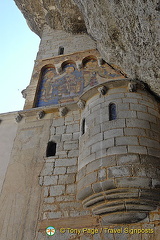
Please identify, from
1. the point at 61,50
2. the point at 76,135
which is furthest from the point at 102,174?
the point at 61,50

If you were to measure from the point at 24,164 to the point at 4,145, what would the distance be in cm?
89

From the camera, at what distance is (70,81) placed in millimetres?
6809

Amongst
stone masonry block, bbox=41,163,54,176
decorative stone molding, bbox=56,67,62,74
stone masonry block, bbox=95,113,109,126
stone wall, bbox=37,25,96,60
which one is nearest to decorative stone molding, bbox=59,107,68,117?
stone masonry block, bbox=95,113,109,126

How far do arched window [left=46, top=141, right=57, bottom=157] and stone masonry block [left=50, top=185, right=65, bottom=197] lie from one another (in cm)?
83

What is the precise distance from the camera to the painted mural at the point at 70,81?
21.0 feet

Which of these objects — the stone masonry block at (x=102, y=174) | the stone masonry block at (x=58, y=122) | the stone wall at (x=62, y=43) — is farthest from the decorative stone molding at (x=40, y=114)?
the stone wall at (x=62, y=43)

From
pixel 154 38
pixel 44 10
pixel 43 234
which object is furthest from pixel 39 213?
pixel 44 10

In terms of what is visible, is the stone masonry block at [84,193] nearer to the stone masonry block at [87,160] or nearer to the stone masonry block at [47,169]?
the stone masonry block at [87,160]

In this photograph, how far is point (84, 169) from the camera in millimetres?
4105

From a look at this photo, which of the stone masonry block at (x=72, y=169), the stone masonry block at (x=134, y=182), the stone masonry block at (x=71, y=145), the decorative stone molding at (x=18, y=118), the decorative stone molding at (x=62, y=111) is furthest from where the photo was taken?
the decorative stone molding at (x=18, y=118)

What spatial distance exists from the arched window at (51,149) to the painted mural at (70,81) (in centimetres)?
148

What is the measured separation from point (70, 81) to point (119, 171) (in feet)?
12.6

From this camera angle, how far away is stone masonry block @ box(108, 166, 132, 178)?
3.57m

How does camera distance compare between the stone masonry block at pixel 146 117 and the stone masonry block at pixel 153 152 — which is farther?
the stone masonry block at pixel 146 117
